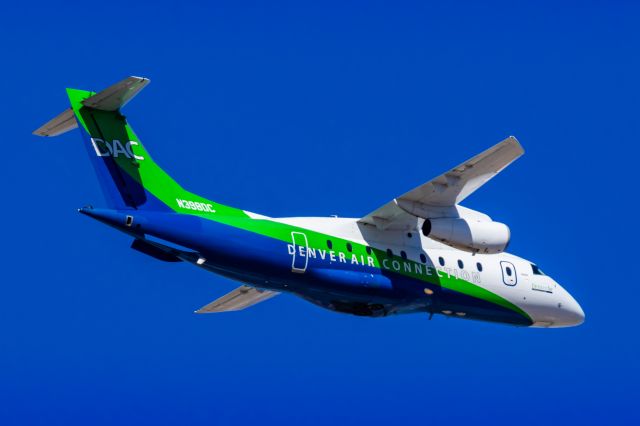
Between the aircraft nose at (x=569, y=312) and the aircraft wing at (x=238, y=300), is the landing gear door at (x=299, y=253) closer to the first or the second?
the aircraft wing at (x=238, y=300)

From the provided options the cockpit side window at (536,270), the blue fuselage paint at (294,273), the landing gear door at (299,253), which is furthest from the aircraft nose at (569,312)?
the landing gear door at (299,253)

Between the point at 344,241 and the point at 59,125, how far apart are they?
501cm

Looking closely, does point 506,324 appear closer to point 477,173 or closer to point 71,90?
point 477,173

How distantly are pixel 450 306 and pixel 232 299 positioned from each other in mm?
4495

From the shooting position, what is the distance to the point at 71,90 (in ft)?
62.8

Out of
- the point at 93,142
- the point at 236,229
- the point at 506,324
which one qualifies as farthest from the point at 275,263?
the point at 506,324

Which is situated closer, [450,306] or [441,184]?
[441,184]

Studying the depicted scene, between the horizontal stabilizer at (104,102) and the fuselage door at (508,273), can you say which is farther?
the fuselage door at (508,273)

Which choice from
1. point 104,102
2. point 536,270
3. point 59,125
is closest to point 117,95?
point 104,102

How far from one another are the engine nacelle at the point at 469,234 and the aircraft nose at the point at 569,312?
2.98 m

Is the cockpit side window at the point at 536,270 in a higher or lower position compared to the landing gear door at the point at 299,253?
higher

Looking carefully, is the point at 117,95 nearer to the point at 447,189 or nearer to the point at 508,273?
the point at 447,189

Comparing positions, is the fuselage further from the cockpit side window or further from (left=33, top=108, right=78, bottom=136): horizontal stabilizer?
(left=33, top=108, right=78, bottom=136): horizontal stabilizer

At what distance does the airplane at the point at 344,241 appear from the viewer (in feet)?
63.5
